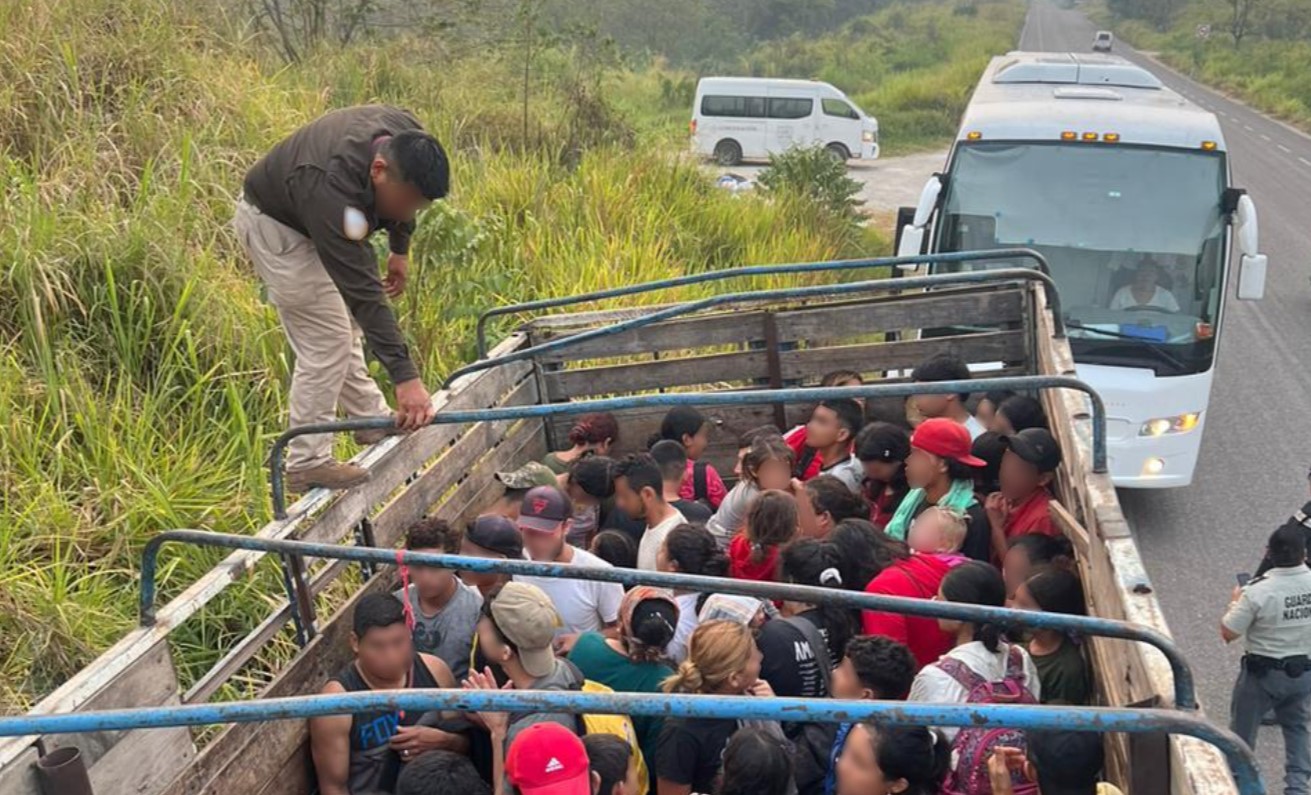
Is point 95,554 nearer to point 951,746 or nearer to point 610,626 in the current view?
point 610,626

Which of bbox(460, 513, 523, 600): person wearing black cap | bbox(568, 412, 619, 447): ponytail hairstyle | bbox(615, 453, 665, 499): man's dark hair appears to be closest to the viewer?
bbox(460, 513, 523, 600): person wearing black cap

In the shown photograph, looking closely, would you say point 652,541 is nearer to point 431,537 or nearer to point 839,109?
point 431,537

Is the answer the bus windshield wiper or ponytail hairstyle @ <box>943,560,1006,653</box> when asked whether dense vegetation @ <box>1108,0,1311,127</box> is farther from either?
ponytail hairstyle @ <box>943,560,1006,653</box>

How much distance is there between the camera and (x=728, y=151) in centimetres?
2605

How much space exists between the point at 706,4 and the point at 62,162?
47.3 meters

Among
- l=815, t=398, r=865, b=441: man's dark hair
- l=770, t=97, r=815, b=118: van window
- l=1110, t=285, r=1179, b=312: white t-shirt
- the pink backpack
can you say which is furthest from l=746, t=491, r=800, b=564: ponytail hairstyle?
l=770, t=97, r=815, b=118: van window

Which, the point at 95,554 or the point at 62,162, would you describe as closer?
the point at 95,554

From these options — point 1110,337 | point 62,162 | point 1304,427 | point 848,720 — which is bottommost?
point 1304,427

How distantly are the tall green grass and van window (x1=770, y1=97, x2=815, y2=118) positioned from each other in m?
15.6

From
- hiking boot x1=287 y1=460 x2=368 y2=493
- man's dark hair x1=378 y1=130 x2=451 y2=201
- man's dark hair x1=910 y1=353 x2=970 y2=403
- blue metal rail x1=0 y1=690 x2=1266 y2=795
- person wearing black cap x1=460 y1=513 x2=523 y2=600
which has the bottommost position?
man's dark hair x1=910 y1=353 x2=970 y2=403

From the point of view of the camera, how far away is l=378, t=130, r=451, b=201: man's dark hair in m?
3.32

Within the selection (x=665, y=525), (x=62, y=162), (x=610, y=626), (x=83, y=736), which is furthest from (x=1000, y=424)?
(x=62, y=162)

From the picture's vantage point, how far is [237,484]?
4977 mm

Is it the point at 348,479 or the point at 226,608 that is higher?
the point at 348,479
